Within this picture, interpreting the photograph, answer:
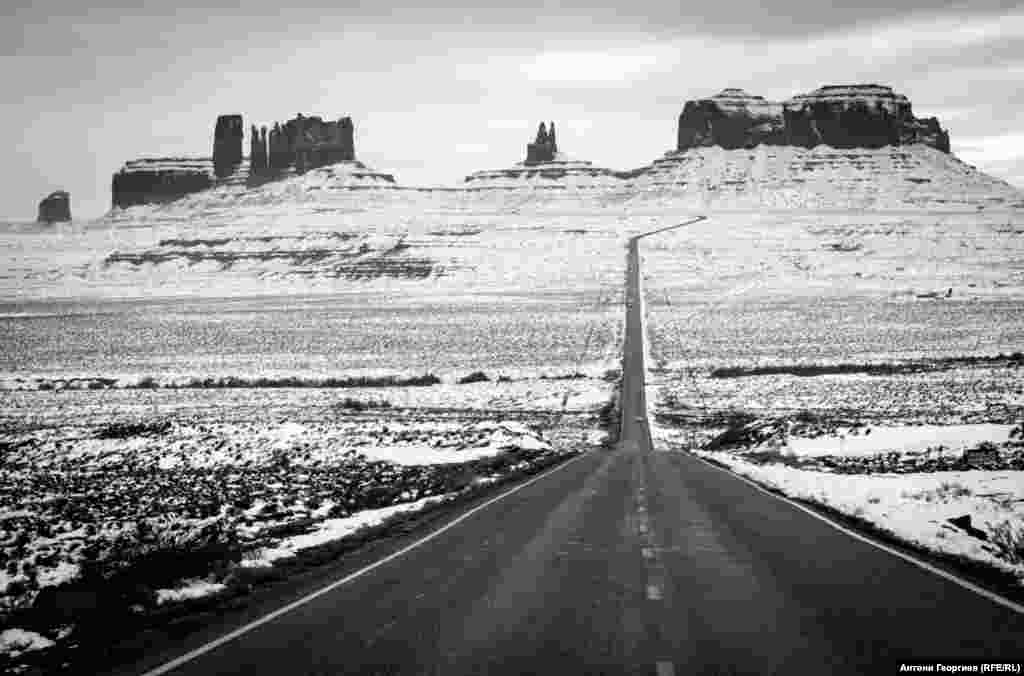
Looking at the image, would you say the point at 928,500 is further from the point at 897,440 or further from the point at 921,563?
the point at 897,440

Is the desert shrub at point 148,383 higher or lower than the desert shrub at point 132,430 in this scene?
lower

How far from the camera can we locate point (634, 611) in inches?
324

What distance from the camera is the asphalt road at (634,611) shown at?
6.86 metres

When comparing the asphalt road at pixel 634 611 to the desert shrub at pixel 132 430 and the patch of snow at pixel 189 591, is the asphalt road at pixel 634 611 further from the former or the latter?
the desert shrub at pixel 132 430

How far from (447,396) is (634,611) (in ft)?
118

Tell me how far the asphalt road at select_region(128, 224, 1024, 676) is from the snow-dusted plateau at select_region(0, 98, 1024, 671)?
1.65 metres

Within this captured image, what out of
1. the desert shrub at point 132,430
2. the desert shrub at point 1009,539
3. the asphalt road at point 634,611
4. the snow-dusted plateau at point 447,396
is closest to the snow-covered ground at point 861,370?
the desert shrub at point 1009,539

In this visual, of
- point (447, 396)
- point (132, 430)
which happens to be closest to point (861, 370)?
point (447, 396)

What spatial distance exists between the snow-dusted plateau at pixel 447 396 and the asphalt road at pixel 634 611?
1.65 meters

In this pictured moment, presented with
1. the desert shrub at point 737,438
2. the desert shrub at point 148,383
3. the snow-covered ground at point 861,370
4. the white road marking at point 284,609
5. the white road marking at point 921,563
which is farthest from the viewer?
the desert shrub at point 148,383

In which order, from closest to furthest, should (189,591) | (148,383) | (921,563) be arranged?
(189,591), (921,563), (148,383)

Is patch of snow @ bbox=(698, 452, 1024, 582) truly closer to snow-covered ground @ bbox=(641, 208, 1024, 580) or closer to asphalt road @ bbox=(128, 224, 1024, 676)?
snow-covered ground @ bbox=(641, 208, 1024, 580)

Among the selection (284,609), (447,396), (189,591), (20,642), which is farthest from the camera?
(447,396)

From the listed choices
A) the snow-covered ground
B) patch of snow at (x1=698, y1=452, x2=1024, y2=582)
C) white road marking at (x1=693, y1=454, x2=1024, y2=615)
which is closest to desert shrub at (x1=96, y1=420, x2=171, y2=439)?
the snow-covered ground
